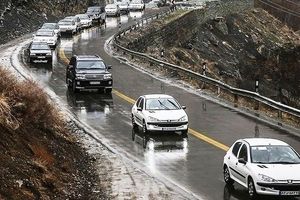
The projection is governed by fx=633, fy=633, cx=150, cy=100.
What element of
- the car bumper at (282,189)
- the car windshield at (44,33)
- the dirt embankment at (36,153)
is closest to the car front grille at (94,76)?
the dirt embankment at (36,153)

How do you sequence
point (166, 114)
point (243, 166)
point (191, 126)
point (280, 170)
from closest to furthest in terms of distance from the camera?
point (280, 170) → point (243, 166) → point (166, 114) → point (191, 126)

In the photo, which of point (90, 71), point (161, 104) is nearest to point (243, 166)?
point (161, 104)

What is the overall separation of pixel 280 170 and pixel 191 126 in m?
10.6

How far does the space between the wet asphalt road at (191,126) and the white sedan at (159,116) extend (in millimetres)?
597

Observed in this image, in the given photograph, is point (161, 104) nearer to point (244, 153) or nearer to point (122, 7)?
point (244, 153)

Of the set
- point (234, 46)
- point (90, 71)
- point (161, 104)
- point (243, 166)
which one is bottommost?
point (234, 46)

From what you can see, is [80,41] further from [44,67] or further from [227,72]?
[44,67]

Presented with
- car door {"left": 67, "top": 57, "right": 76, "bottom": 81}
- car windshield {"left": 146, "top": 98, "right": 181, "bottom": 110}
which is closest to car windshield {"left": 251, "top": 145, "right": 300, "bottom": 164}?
car windshield {"left": 146, "top": 98, "right": 181, "bottom": 110}

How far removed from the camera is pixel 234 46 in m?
69.1

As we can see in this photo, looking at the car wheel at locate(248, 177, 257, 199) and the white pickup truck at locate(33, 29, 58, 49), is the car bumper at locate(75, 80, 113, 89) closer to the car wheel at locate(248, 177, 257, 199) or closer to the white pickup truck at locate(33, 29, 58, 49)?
the car wheel at locate(248, 177, 257, 199)

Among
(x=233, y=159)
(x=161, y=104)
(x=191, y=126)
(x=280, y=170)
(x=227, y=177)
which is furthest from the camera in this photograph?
(x=191, y=126)

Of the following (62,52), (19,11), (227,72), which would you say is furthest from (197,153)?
(19,11)

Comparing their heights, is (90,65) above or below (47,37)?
above

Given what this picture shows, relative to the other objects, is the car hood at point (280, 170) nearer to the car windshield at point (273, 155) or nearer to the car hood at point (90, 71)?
the car windshield at point (273, 155)
